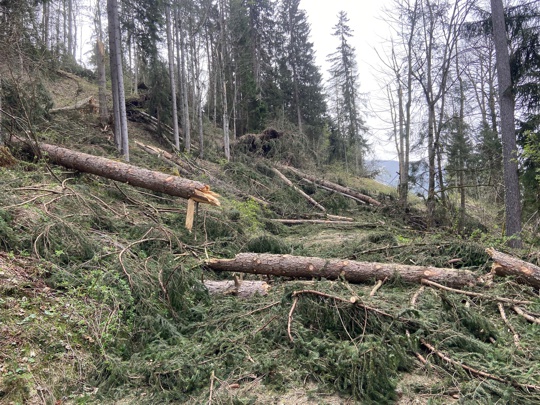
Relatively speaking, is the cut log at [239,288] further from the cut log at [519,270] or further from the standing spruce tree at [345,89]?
the standing spruce tree at [345,89]

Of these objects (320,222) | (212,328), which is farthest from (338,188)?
(212,328)

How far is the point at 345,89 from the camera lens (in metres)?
31.1

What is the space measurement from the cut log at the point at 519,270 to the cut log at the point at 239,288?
10.7 feet

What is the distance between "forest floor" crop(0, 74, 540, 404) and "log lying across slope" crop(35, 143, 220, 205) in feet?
3.82

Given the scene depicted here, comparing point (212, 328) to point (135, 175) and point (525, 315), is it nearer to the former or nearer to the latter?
point (525, 315)

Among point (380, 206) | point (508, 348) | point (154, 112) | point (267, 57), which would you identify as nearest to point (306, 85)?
point (267, 57)

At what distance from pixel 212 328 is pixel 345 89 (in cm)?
3057

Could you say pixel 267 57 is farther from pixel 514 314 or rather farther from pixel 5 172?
pixel 514 314

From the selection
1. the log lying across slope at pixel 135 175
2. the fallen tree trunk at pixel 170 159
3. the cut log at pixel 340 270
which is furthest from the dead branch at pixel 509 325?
the fallen tree trunk at pixel 170 159

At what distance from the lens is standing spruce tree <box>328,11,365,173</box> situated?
100 feet

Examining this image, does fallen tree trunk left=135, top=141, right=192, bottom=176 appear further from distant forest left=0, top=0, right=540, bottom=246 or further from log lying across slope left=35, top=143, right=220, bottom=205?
log lying across slope left=35, top=143, right=220, bottom=205

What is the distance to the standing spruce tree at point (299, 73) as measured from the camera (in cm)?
2839

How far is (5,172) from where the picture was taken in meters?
6.45

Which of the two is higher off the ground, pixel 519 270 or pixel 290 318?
pixel 519 270
